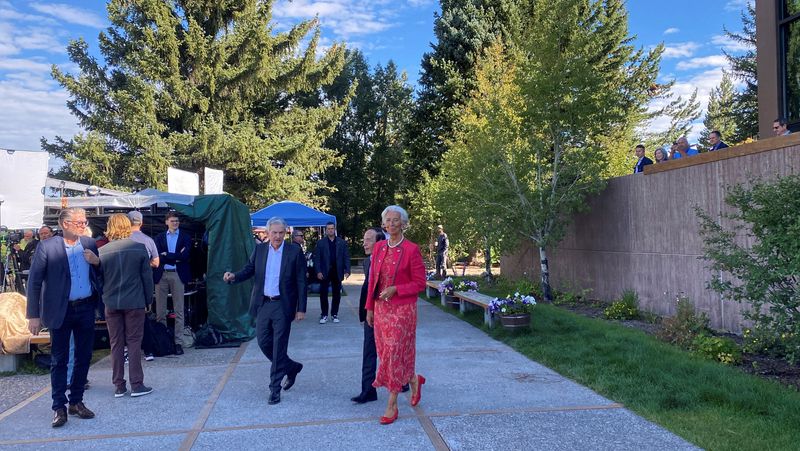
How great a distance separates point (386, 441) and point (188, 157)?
66.2 feet

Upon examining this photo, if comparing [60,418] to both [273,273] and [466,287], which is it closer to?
[273,273]

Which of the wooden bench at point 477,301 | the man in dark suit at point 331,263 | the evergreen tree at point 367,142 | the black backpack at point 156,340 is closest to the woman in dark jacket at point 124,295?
the black backpack at point 156,340

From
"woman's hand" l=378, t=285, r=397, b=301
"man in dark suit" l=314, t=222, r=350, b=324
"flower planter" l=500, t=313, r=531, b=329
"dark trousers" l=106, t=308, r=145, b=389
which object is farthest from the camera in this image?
"man in dark suit" l=314, t=222, r=350, b=324

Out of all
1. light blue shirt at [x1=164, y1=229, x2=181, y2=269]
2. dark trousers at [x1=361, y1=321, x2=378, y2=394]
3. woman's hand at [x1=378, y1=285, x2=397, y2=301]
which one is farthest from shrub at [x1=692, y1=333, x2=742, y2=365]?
light blue shirt at [x1=164, y1=229, x2=181, y2=269]

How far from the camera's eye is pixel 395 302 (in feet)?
16.9

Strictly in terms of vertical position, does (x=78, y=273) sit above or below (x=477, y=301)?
above

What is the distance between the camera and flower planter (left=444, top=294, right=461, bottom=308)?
1261cm

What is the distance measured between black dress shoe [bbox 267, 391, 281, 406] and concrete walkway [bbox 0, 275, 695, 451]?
2.7 inches

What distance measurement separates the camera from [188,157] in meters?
22.7

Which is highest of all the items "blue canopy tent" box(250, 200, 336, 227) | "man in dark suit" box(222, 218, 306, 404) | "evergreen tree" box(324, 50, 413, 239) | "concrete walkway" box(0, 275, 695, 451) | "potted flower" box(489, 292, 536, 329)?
"evergreen tree" box(324, 50, 413, 239)

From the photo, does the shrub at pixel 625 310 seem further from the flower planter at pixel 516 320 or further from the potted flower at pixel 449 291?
the potted flower at pixel 449 291

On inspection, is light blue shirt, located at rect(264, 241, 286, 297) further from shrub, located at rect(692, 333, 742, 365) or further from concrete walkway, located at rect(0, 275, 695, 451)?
shrub, located at rect(692, 333, 742, 365)

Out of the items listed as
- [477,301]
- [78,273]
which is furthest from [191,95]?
[78,273]

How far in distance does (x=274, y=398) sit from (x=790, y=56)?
32.0 ft
